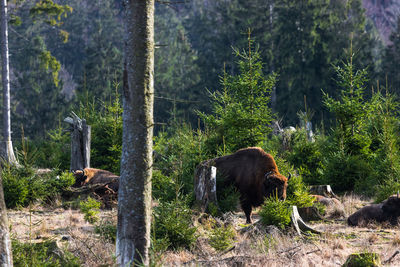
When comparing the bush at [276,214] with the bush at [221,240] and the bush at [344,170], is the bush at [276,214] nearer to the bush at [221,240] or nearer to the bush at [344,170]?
the bush at [221,240]

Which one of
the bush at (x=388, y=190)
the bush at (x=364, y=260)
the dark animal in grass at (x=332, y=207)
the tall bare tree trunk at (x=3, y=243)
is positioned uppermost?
the tall bare tree trunk at (x=3, y=243)

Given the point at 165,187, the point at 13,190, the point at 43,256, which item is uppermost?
the point at 43,256

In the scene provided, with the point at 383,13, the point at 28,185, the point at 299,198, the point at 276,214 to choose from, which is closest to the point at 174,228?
the point at 276,214

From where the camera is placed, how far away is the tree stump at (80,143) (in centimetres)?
1461

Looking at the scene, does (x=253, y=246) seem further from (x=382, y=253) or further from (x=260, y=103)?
(x=260, y=103)

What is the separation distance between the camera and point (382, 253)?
7.16m

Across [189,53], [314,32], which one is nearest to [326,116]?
[314,32]

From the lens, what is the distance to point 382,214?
990cm

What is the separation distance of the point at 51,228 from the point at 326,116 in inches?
1235

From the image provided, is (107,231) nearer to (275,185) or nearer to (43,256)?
(43,256)

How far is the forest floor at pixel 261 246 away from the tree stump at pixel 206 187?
70 cm

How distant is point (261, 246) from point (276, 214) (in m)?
1.14

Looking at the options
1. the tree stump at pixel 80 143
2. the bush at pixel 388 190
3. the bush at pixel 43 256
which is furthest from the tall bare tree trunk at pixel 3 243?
the bush at pixel 388 190

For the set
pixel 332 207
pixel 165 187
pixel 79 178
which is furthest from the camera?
pixel 79 178
